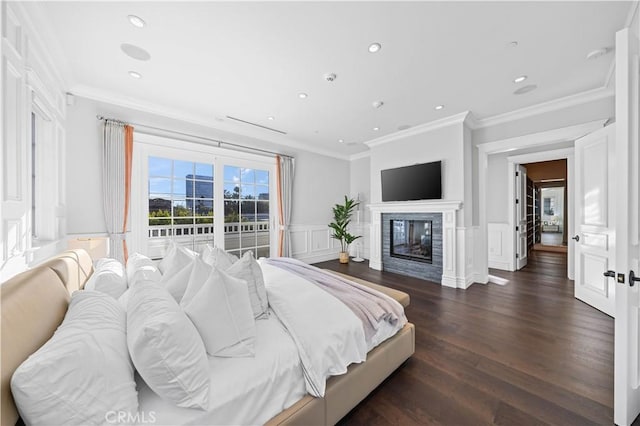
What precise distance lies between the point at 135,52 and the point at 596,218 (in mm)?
5268

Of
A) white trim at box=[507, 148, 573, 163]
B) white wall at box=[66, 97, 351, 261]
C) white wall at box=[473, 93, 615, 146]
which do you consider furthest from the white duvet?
white trim at box=[507, 148, 573, 163]

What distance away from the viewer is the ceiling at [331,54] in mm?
1781

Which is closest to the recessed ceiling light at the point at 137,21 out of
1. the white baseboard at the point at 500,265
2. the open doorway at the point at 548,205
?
the white baseboard at the point at 500,265

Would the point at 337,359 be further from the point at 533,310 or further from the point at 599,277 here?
the point at 599,277

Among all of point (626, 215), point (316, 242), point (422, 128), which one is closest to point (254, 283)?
point (626, 215)

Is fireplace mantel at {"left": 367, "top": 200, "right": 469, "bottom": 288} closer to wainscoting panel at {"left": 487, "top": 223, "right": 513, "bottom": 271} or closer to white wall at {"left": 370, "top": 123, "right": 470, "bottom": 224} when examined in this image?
white wall at {"left": 370, "top": 123, "right": 470, "bottom": 224}

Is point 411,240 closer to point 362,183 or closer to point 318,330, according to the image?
point 362,183

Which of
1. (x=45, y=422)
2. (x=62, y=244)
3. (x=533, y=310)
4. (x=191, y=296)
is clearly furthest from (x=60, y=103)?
(x=533, y=310)

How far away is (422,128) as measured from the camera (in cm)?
411

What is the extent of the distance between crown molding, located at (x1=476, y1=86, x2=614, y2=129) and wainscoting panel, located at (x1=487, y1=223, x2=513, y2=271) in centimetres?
223

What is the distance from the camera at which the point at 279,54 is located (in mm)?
2246

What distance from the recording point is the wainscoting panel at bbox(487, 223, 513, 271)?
4.73 m

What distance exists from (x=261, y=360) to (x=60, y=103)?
136 inches

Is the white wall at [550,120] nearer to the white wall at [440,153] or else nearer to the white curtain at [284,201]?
the white wall at [440,153]
